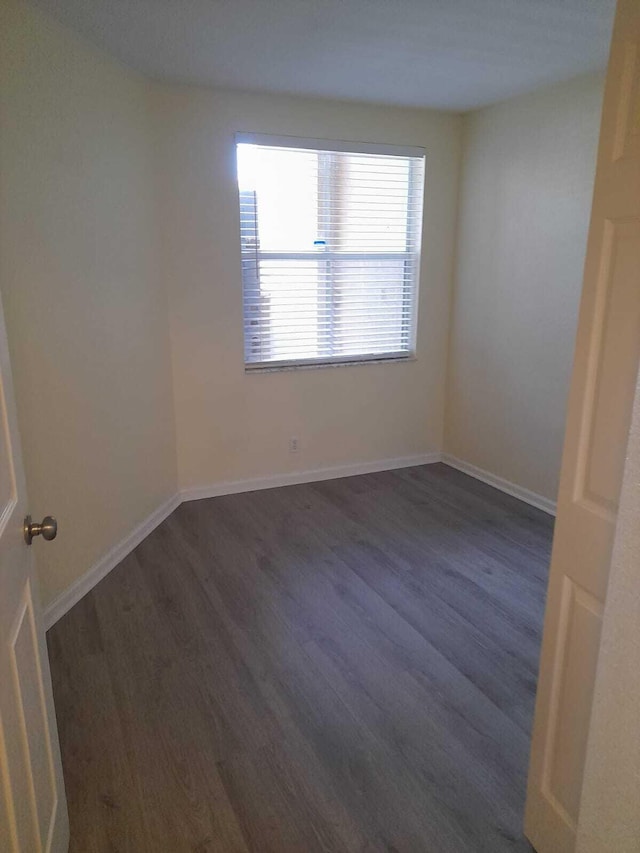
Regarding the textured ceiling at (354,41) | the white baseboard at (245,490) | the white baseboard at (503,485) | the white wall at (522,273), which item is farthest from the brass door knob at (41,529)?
A: the white baseboard at (503,485)

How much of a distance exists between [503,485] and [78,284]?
3003 millimetres

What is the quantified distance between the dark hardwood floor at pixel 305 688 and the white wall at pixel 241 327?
72 cm

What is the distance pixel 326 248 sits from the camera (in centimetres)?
393

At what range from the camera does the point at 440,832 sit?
63.6 inches

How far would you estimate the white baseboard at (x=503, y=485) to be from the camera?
3764 mm

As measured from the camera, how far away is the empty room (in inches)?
50.7

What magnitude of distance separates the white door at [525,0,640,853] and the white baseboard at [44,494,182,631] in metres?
1.85

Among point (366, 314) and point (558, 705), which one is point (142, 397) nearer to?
point (366, 314)

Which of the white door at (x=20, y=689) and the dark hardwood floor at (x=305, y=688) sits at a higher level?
the white door at (x=20, y=689)

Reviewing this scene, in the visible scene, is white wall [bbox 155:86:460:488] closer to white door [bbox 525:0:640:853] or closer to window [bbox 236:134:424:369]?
window [bbox 236:134:424:369]

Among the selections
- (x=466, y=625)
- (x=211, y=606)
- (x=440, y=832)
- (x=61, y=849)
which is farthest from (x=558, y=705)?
(x=211, y=606)

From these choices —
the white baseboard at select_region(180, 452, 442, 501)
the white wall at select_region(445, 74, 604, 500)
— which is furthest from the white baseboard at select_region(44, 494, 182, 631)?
the white wall at select_region(445, 74, 604, 500)

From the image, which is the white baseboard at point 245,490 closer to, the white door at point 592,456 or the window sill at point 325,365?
the window sill at point 325,365

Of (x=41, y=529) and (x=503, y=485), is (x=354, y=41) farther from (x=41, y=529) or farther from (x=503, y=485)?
(x=503, y=485)
